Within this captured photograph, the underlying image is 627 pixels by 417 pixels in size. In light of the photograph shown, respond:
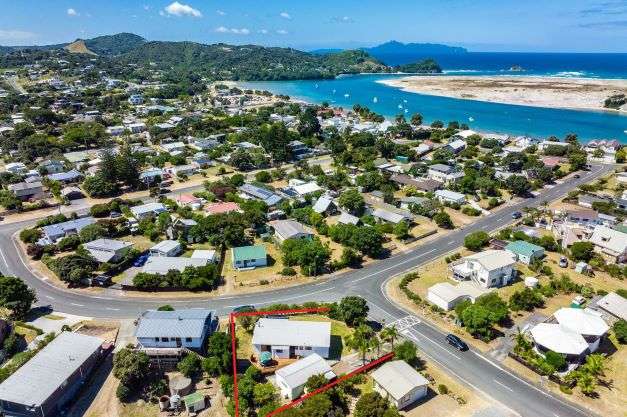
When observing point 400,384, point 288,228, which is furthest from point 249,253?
point 400,384

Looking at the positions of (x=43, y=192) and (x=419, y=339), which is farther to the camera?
(x=43, y=192)

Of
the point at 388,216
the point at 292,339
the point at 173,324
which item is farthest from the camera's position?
the point at 388,216

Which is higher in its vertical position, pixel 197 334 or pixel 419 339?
pixel 197 334

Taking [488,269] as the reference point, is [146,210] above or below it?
above

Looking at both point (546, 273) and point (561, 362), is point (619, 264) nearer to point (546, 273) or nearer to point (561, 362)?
point (546, 273)

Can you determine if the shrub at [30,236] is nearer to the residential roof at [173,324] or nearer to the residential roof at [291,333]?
the residential roof at [173,324]

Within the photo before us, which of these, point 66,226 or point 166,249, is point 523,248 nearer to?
point 166,249

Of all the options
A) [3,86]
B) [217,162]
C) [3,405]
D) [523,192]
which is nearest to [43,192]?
[217,162]
